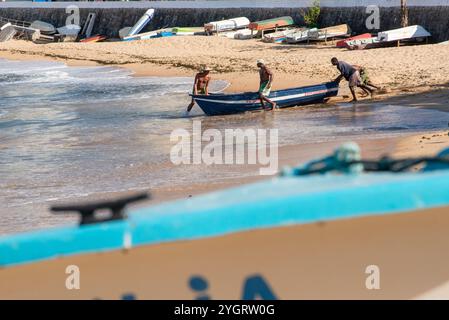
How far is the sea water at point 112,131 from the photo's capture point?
14216mm

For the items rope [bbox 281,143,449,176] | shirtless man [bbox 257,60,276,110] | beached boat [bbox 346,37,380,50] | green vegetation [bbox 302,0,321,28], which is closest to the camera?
rope [bbox 281,143,449,176]

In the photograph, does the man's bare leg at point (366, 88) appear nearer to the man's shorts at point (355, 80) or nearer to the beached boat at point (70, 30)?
the man's shorts at point (355, 80)

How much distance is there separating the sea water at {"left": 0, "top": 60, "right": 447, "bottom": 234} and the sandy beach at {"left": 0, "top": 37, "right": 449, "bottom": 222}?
1132mm

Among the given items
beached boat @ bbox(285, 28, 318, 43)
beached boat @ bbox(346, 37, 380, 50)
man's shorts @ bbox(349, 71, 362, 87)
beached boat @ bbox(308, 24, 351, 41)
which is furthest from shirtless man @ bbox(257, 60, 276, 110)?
beached boat @ bbox(285, 28, 318, 43)

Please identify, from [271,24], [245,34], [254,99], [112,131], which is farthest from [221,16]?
[112,131]

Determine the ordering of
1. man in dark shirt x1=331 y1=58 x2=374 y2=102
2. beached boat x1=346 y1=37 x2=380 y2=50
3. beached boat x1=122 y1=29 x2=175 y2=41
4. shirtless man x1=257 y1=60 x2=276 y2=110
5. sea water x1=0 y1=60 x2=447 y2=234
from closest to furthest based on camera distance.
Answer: sea water x1=0 y1=60 x2=447 y2=234 → shirtless man x1=257 y1=60 x2=276 y2=110 → man in dark shirt x1=331 y1=58 x2=374 y2=102 → beached boat x1=346 y1=37 x2=380 y2=50 → beached boat x1=122 y1=29 x2=175 y2=41

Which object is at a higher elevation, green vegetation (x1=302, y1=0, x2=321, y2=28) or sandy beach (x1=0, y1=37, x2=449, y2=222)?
green vegetation (x1=302, y1=0, x2=321, y2=28)

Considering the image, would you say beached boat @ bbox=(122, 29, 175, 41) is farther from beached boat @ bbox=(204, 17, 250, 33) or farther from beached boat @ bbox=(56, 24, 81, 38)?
beached boat @ bbox=(56, 24, 81, 38)

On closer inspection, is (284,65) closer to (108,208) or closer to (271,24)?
(271,24)

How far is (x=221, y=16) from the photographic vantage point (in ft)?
168

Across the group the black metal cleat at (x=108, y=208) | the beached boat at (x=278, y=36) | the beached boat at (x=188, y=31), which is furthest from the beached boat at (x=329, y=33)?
the black metal cleat at (x=108, y=208)

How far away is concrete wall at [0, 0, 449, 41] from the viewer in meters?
37.3

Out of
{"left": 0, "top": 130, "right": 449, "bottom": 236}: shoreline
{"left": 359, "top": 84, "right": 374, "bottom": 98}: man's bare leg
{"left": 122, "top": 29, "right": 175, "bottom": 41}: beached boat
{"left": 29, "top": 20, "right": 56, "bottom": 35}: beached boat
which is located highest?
{"left": 29, "top": 20, "right": 56, "bottom": 35}: beached boat

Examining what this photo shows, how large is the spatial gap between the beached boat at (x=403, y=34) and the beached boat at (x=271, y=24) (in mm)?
10217
